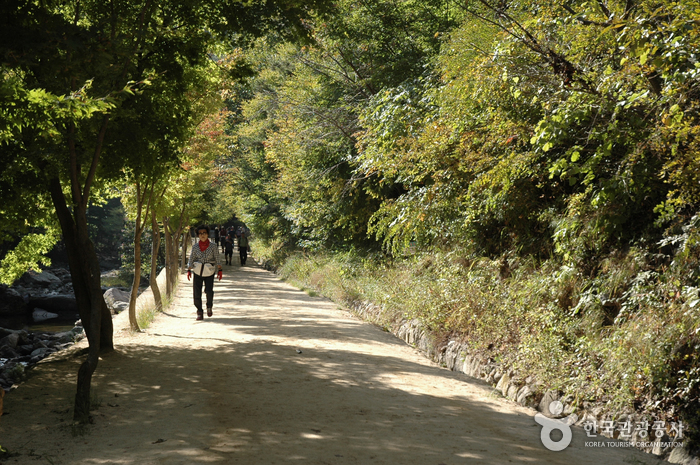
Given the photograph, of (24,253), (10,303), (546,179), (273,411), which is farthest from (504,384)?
(10,303)

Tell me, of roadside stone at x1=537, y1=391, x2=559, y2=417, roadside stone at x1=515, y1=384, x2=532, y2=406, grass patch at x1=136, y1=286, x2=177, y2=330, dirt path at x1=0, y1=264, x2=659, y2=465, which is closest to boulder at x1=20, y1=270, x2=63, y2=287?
grass patch at x1=136, y1=286, x2=177, y2=330

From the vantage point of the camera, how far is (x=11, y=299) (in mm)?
28047

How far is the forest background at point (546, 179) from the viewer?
5.51 metres

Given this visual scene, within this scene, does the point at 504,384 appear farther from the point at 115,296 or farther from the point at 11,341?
the point at 115,296

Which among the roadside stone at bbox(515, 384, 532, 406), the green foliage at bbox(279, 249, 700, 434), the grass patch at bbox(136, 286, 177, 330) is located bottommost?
the roadside stone at bbox(515, 384, 532, 406)

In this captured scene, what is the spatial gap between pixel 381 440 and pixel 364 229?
1357cm

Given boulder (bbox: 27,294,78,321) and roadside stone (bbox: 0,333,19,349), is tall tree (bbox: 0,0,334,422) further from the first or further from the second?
boulder (bbox: 27,294,78,321)

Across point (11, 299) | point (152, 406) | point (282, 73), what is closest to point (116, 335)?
point (152, 406)

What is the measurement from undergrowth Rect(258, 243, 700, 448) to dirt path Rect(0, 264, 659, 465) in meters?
0.54

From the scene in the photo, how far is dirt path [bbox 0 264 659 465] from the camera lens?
15.9 ft

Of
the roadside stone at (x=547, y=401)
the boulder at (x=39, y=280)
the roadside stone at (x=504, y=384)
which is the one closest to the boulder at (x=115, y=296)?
the boulder at (x=39, y=280)

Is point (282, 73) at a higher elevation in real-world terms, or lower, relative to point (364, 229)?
higher

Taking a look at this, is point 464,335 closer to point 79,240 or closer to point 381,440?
point 381,440

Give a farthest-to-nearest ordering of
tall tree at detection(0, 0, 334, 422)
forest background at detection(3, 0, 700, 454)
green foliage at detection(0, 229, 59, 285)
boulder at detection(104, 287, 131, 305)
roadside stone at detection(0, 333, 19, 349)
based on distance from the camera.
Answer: boulder at detection(104, 287, 131, 305)
roadside stone at detection(0, 333, 19, 349)
green foliage at detection(0, 229, 59, 285)
tall tree at detection(0, 0, 334, 422)
forest background at detection(3, 0, 700, 454)
